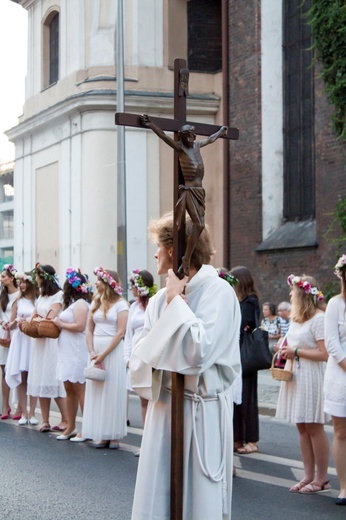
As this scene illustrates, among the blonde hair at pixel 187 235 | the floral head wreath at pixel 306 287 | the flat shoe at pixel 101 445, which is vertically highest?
the blonde hair at pixel 187 235

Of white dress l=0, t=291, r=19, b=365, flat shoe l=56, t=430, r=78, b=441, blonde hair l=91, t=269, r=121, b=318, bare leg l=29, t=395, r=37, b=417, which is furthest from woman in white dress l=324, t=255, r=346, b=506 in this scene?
white dress l=0, t=291, r=19, b=365

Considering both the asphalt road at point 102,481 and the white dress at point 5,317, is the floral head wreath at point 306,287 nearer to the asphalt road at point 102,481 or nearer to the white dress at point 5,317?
the asphalt road at point 102,481

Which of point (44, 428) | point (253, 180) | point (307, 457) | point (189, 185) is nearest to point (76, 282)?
point (44, 428)

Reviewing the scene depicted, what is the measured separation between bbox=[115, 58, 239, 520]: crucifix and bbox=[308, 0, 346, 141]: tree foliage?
14.3 metres

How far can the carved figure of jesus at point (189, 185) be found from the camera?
5.11 metres

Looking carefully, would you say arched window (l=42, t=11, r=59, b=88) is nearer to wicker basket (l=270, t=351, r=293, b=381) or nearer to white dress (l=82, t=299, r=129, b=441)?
white dress (l=82, t=299, r=129, b=441)

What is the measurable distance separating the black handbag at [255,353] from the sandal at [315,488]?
2.14 metres

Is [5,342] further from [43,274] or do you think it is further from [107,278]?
[107,278]

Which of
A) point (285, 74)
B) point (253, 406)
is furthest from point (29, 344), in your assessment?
point (285, 74)

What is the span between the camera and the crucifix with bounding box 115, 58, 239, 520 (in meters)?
5.02

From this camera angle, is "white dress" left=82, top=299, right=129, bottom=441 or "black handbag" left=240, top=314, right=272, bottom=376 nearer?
"black handbag" left=240, top=314, right=272, bottom=376

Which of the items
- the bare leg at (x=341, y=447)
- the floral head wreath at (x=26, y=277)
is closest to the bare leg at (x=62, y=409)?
the floral head wreath at (x=26, y=277)

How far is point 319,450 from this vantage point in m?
8.88

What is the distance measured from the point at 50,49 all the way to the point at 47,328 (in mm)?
21495
